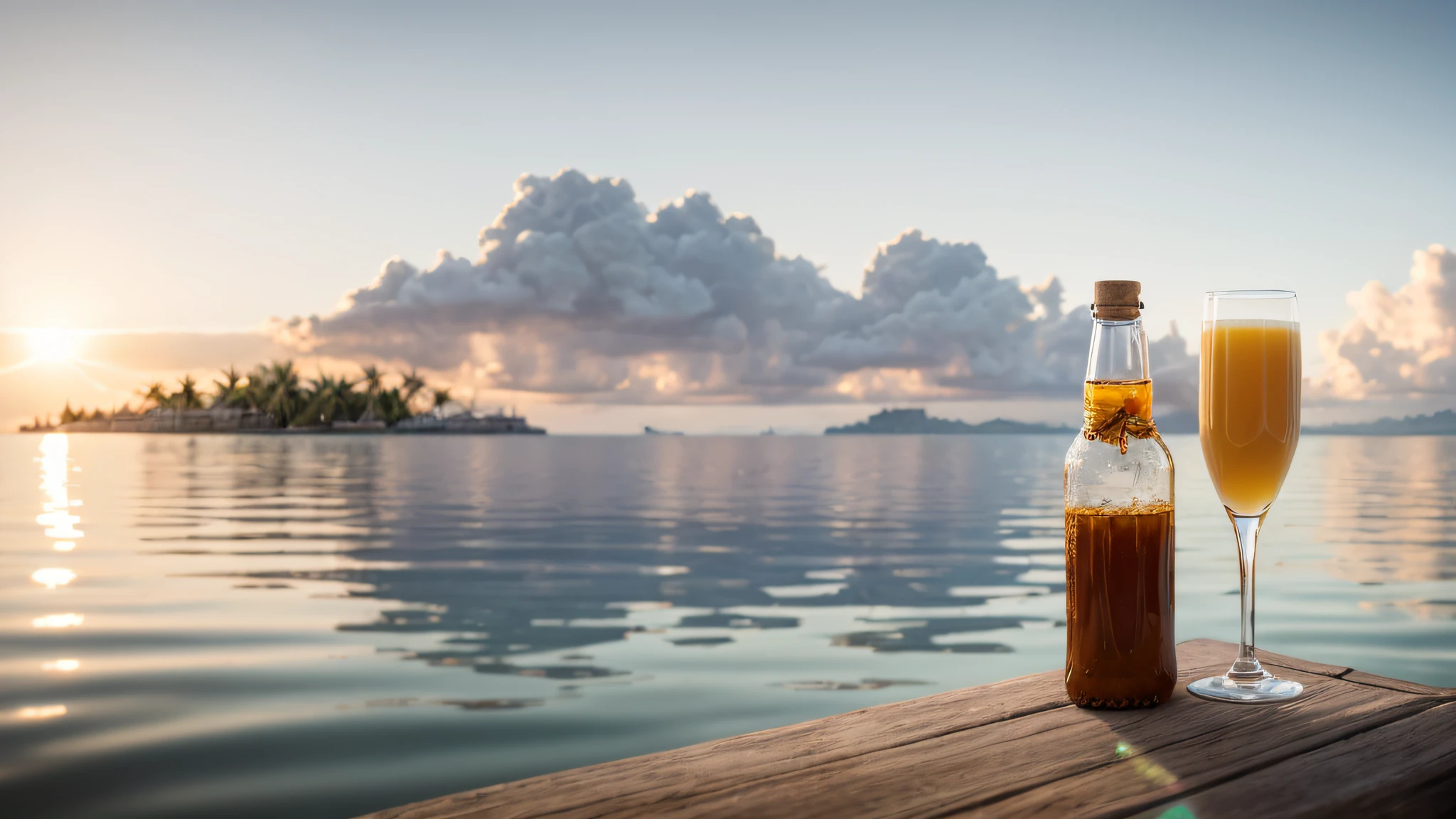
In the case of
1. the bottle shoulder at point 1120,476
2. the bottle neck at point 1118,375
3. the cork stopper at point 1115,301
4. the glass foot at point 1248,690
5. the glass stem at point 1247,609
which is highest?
the cork stopper at point 1115,301

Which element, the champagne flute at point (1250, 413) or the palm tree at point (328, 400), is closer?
the champagne flute at point (1250, 413)

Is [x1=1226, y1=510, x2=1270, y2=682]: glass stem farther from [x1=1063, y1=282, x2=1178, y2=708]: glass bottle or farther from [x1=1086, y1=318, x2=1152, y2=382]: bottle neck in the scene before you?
[x1=1086, y1=318, x2=1152, y2=382]: bottle neck

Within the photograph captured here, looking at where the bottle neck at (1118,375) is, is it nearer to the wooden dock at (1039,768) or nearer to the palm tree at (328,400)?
the wooden dock at (1039,768)

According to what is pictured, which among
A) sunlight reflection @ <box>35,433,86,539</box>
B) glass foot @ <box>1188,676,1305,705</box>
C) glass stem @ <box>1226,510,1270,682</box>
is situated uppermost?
glass stem @ <box>1226,510,1270,682</box>

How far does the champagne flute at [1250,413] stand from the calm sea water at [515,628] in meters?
4.73

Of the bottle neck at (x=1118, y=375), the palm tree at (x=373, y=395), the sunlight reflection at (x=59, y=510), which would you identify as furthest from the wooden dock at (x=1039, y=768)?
the palm tree at (x=373, y=395)

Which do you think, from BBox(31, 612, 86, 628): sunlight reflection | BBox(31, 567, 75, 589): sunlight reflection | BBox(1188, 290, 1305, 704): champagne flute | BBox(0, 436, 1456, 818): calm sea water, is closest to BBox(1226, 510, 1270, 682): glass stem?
BBox(1188, 290, 1305, 704): champagne flute

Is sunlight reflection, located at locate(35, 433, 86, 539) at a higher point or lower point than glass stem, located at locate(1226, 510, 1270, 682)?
lower

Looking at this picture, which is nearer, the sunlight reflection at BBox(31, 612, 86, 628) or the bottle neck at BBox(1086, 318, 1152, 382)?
the bottle neck at BBox(1086, 318, 1152, 382)

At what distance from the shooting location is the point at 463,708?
7.09 meters

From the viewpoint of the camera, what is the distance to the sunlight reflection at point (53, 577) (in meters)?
13.8

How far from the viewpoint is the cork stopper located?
156cm

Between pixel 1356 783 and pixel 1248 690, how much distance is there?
17.2 inches

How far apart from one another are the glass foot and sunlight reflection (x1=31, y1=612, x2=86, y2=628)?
1194 cm
